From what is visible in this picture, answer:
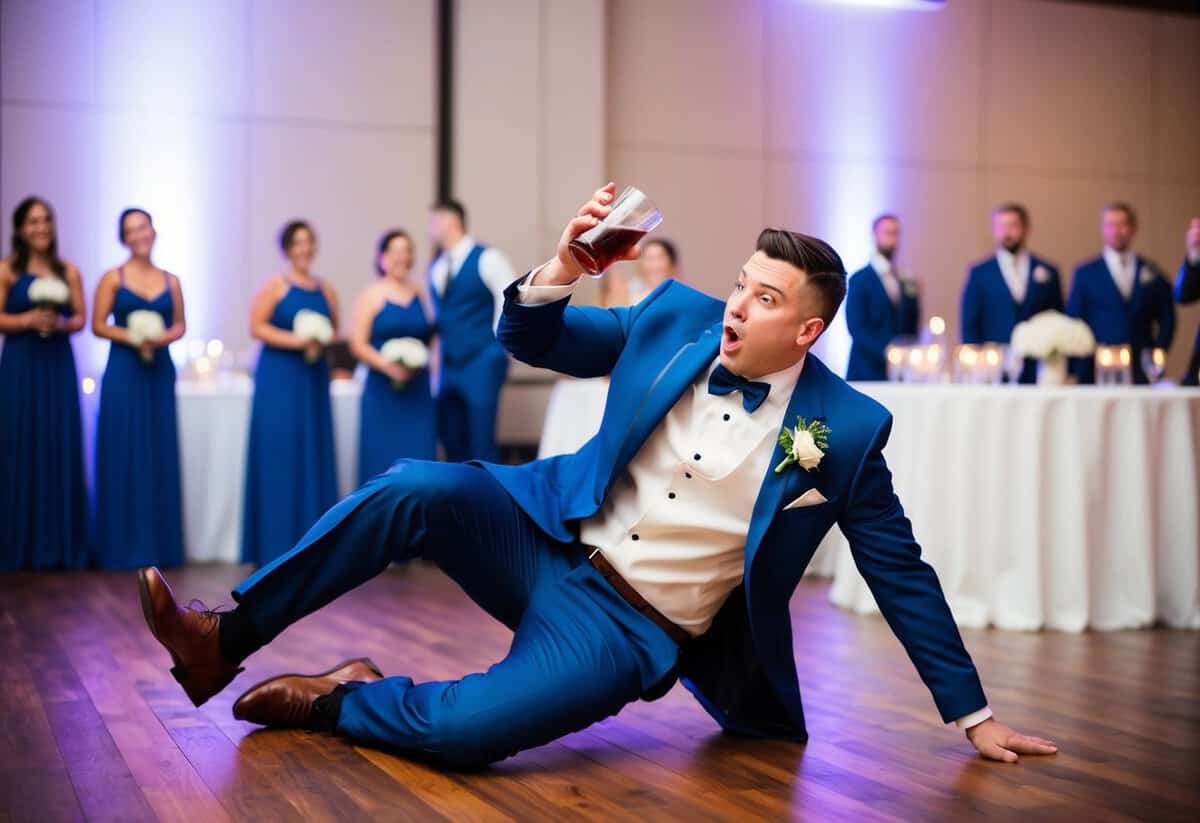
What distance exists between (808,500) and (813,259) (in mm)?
445

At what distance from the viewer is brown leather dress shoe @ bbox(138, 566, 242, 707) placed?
252cm

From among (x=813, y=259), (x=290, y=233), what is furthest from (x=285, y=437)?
(x=813, y=259)

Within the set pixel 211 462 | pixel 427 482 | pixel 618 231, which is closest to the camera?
pixel 618 231

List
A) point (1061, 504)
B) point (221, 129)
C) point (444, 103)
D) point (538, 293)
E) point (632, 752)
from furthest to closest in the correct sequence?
1. point (444, 103)
2. point (221, 129)
3. point (1061, 504)
4. point (632, 752)
5. point (538, 293)

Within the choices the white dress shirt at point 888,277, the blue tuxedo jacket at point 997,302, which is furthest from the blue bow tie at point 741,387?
the blue tuxedo jacket at point 997,302

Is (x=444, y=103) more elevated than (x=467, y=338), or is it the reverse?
(x=444, y=103)

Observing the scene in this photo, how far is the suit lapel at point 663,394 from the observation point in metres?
2.57

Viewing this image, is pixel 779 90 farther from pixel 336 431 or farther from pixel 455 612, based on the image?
pixel 455 612

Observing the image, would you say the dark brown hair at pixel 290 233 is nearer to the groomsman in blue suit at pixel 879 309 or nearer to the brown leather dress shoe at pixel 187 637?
the groomsman in blue suit at pixel 879 309

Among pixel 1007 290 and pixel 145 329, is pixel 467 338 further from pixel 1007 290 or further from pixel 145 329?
pixel 1007 290

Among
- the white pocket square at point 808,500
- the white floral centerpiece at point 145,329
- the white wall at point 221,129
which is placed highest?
the white wall at point 221,129

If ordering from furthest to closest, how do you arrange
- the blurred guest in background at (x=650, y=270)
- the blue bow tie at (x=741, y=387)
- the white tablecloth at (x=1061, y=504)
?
the blurred guest in background at (x=650, y=270)
the white tablecloth at (x=1061, y=504)
the blue bow tie at (x=741, y=387)

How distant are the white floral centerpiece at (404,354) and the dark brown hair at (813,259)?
4.18m

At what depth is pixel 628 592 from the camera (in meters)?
2.68
